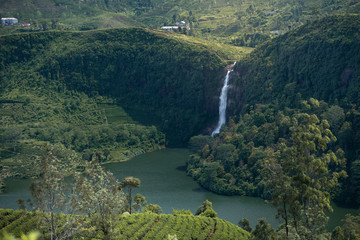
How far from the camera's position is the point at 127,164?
62.6 metres

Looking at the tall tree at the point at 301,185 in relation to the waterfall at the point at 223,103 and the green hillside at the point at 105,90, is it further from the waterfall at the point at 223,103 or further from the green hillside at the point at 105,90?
the waterfall at the point at 223,103

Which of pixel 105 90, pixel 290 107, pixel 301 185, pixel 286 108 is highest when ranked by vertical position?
pixel 301 185

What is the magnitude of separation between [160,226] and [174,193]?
715 inches

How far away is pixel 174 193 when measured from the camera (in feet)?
165

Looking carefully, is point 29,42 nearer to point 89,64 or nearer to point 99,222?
point 89,64

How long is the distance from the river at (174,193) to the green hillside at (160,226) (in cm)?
876

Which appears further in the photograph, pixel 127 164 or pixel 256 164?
pixel 127 164

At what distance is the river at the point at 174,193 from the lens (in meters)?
44.0

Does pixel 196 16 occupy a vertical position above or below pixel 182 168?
above

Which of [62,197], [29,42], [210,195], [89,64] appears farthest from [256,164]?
[29,42]

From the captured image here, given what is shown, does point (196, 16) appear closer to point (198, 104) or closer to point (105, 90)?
point (105, 90)

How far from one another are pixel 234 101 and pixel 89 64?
1046 inches

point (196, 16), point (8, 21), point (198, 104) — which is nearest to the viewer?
point (198, 104)

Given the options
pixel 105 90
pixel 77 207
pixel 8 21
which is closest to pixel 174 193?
pixel 77 207
